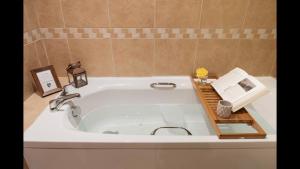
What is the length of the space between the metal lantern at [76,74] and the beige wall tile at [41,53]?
0.68 ft

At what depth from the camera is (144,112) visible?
1515 mm

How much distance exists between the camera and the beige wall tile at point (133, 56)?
1.38 m

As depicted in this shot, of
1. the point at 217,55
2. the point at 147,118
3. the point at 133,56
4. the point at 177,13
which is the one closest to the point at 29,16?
the point at 133,56

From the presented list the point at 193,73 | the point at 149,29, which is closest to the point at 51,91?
the point at 149,29

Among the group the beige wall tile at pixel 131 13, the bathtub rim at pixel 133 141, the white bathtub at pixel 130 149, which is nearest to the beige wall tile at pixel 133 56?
the beige wall tile at pixel 131 13

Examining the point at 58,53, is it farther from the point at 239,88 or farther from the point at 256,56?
the point at 256,56

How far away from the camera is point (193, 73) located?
1.50 metres

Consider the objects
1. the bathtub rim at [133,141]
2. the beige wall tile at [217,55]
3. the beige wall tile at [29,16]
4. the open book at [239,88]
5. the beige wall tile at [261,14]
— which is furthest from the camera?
the beige wall tile at [217,55]

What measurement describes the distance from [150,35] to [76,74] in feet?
2.00

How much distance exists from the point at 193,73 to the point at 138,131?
2.12ft

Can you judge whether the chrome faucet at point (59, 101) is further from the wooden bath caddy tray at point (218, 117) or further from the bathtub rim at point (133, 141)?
the wooden bath caddy tray at point (218, 117)

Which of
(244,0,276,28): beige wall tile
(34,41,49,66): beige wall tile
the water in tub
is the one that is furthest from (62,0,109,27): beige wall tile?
(244,0,276,28): beige wall tile
